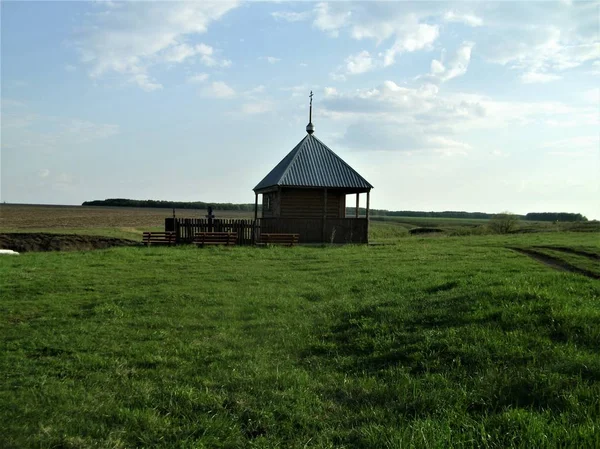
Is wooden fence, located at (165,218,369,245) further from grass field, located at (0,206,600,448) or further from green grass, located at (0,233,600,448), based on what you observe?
green grass, located at (0,233,600,448)

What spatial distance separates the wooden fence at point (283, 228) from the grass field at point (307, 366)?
13.6 m

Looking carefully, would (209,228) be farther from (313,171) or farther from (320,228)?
(313,171)

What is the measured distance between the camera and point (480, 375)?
5641 mm

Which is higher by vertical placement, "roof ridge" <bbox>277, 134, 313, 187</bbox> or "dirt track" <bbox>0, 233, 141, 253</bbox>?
"roof ridge" <bbox>277, 134, 313, 187</bbox>

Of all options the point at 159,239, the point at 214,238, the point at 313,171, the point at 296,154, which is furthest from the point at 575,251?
the point at 159,239

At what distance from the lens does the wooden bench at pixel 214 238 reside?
25078mm

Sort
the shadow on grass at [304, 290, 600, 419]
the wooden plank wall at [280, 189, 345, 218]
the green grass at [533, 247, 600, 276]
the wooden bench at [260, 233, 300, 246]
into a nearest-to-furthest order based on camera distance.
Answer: the shadow on grass at [304, 290, 600, 419] < the green grass at [533, 247, 600, 276] < the wooden bench at [260, 233, 300, 246] < the wooden plank wall at [280, 189, 345, 218]

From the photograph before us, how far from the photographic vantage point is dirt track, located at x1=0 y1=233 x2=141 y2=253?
1074 inches

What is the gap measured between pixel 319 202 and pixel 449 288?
17.9 meters

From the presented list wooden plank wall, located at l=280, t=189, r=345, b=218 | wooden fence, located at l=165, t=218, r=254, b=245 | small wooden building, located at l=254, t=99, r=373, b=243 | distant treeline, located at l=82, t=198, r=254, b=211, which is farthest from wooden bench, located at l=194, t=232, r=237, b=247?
distant treeline, located at l=82, t=198, r=254, b=211

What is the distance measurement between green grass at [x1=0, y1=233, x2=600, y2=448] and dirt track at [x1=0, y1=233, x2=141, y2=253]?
16.2 metres

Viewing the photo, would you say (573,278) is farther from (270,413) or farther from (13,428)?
(13,428)

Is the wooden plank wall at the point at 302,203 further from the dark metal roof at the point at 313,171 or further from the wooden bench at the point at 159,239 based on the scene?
the wooden bench at the point at 159,239

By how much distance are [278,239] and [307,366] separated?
18.9 m
